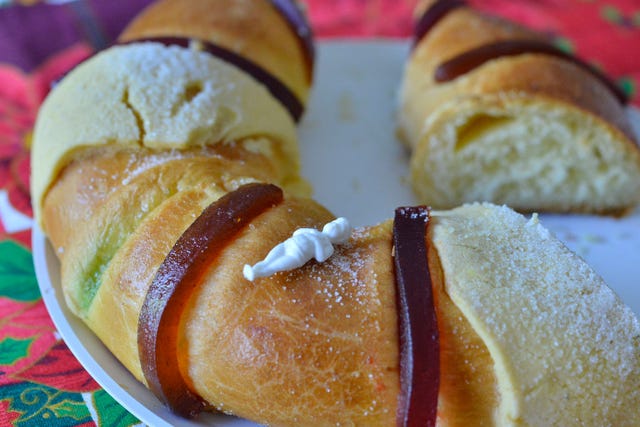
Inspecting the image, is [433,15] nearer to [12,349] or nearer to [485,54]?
[485,54]

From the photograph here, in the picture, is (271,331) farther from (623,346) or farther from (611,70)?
(611,70)

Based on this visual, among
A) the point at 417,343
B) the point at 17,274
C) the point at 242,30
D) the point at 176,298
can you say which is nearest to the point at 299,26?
the point at 242,30

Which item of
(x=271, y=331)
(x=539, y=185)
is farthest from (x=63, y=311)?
(x=539, y=185)

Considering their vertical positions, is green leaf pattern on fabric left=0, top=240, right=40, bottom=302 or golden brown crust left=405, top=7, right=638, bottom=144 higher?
golden brown crust left=405, top=7, right=638, bottom=144

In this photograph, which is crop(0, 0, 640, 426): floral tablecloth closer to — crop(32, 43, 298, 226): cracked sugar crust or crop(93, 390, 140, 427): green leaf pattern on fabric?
crop(93, 390, 140, 427): green leaf pattern on fabric

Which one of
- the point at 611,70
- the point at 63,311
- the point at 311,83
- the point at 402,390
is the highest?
the point at 611,70

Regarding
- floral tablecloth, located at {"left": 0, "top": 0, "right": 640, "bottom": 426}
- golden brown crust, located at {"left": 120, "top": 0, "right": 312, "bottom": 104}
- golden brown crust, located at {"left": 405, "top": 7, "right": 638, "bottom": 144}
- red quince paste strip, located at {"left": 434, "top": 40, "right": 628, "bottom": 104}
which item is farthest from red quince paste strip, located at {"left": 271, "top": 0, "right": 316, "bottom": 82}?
floral tablecloth, located at {"left": 0, "top": 0, "right": 640, "bottom": 426}
